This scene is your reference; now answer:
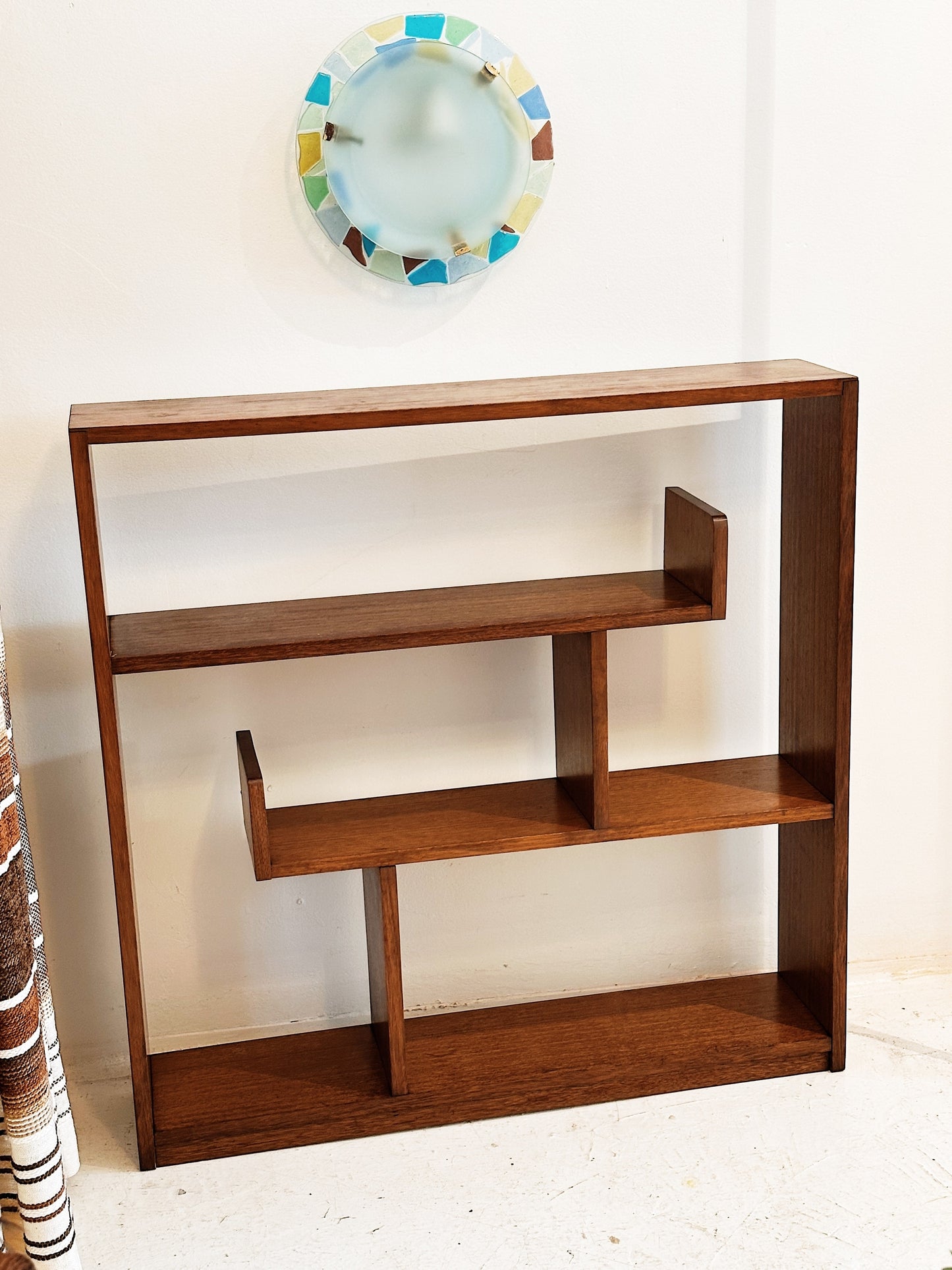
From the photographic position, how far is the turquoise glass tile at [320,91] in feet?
6.26

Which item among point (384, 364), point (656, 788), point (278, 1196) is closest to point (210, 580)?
point (384, 364)

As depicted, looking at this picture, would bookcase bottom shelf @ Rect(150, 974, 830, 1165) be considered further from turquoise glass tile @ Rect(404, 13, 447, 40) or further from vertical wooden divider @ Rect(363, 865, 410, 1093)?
turquoise glass tile @ Rect(404, 13, 447, 40)

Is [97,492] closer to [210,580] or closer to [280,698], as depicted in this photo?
[210,580]

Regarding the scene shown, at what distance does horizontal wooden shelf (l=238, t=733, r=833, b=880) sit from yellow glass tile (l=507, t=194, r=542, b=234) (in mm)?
899

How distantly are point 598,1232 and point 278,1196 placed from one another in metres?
0.48

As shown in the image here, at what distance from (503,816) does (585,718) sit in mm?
215

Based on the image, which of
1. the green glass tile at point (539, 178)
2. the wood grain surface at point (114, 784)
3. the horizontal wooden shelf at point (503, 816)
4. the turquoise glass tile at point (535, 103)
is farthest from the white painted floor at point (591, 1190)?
the turquoise glass tile at point (535, 103)

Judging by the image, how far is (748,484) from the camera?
221 cm

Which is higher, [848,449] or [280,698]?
[848,449]

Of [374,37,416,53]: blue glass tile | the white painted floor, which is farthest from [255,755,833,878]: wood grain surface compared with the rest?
[374,37,416,53]: blue glass tile

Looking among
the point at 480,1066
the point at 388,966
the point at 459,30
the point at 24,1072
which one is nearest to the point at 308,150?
the point at 459,30

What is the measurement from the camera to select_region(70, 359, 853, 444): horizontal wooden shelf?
5.71ft

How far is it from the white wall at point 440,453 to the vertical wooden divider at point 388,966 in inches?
7.9

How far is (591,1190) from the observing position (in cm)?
191
